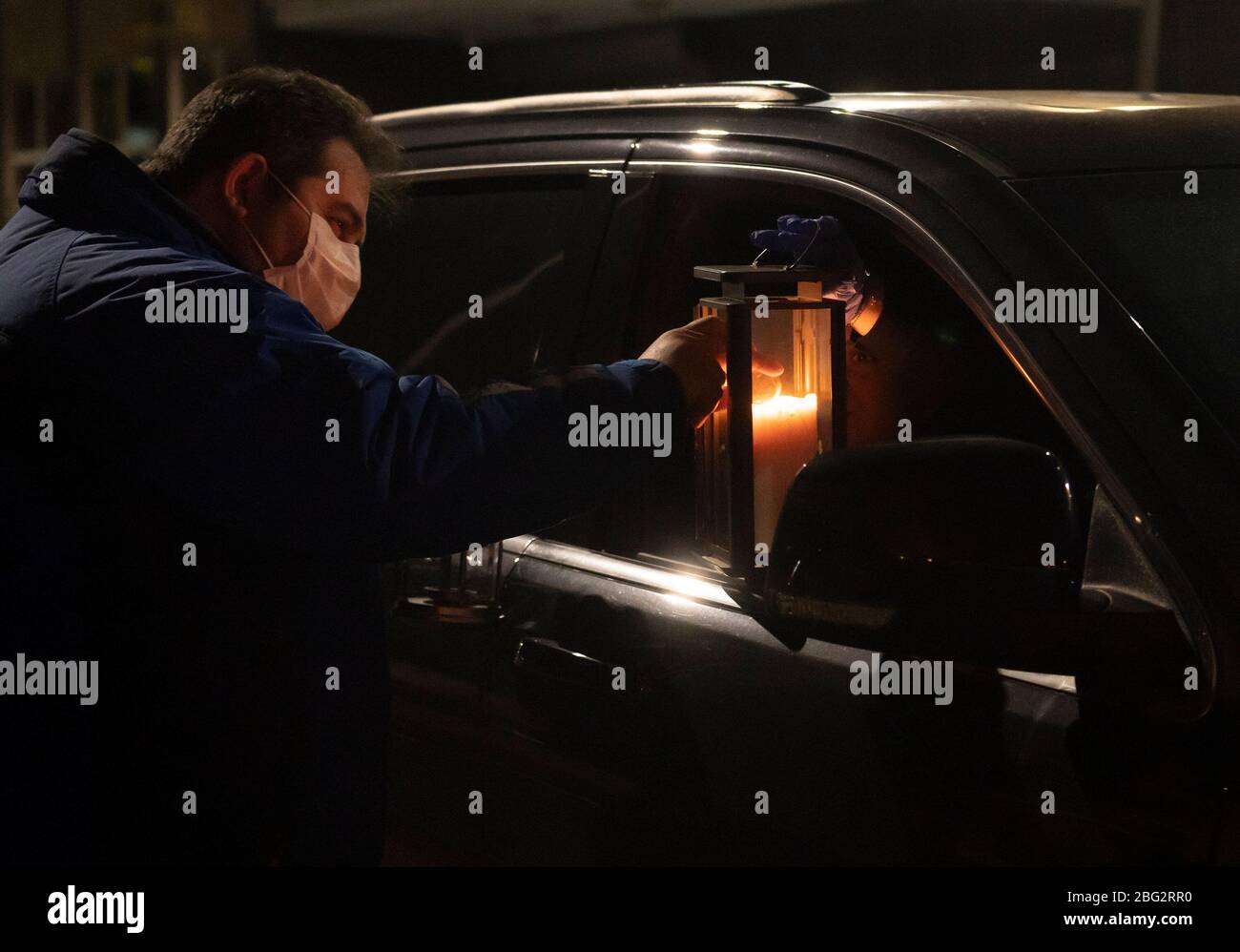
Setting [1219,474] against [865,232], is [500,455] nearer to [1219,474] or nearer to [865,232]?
[1219,474]

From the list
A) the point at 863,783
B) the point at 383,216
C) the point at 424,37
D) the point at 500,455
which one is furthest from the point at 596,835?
the point at 424,37

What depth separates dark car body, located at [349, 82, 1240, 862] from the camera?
5.67 feet

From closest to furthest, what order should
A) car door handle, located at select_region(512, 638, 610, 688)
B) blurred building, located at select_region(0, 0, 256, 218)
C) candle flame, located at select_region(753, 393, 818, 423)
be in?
1. candle flame, located at select_region(753, 393, 818, 423)
2. car door handle, located at select_region(512, 638, 610, 688)
3. blurred building, located at select_region(0, 0, 256, 218)

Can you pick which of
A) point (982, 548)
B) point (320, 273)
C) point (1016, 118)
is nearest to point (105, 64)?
point (320, 273)

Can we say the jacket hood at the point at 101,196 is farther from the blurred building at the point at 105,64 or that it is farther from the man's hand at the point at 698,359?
the blurred building at the point at 105,64

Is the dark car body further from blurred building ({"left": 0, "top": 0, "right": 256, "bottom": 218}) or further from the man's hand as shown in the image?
blurred building ({"left": 0, "top": 0, "right": 256, "bottom": 218})

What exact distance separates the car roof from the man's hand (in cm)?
43

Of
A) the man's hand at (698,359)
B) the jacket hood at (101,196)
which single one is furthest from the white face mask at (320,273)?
the man's hand at (698,359)

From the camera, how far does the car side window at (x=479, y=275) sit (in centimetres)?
271

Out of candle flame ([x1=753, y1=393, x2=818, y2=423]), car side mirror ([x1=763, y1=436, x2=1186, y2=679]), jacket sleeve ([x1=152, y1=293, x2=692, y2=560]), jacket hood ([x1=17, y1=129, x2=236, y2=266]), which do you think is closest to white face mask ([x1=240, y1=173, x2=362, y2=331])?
jacket hood ([x1=17, y1=129, x2=236, y2=266])

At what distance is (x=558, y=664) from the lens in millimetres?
2410

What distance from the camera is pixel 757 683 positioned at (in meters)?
2.15

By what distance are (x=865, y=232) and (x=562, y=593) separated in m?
0.83

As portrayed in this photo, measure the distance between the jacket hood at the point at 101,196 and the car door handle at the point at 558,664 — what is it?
2.81ft
